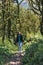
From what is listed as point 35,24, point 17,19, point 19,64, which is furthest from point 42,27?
point 19,64

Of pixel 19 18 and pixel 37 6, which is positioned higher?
pixel 37 6

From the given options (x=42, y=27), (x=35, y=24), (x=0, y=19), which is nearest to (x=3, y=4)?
(x=0, y=19)

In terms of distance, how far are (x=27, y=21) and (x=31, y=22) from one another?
90 centimetres

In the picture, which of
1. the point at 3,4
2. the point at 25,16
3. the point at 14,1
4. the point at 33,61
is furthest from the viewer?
the point at 25,16

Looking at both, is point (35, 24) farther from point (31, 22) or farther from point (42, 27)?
point (42, 27)

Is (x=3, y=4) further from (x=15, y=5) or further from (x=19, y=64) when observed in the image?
(x=19, y=64)

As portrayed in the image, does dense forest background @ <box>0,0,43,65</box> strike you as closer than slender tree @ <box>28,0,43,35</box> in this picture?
Yes

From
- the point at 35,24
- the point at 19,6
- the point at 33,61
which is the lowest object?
the point at 35,24

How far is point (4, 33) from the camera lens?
1217 inches

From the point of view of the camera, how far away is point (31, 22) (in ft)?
116

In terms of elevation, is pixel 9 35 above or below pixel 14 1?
below

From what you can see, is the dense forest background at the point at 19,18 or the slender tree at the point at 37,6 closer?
the dense forest background at the point at 19,18

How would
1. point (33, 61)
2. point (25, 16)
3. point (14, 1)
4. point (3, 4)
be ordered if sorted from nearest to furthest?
point (33, 61)
point (3, 4)
point (14, 1)
point (25, 16)

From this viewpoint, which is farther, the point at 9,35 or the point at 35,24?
the point at 35,24
